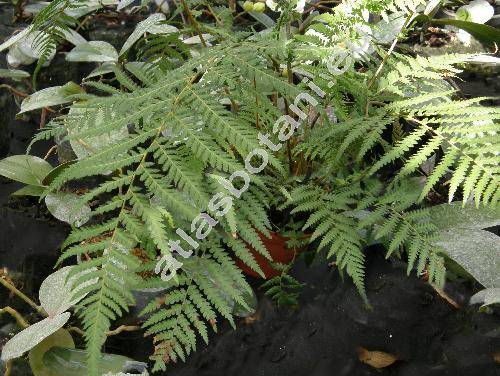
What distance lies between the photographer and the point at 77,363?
3.40 feet

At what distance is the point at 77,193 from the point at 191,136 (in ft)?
2.24

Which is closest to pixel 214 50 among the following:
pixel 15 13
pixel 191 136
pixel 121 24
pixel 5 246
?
pixel 191 136

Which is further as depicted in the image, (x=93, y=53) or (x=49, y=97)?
(x=93, y=53)

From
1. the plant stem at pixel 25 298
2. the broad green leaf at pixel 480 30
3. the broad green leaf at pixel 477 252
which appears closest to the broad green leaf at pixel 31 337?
the plant stem at pixel 25 298

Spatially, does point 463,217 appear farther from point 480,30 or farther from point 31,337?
point 31,337

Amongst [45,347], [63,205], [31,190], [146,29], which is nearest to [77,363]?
[45,347]

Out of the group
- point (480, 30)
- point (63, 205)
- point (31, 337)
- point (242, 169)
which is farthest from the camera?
point (480, 30)

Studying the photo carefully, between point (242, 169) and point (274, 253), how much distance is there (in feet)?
1.24

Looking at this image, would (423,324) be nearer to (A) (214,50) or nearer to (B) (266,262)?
(B) (266,262)

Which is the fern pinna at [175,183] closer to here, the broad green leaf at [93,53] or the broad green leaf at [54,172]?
the broad green leaf at [54,172]

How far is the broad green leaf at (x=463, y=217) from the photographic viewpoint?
3.55ft

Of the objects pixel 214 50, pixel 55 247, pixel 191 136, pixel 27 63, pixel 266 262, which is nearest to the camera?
pixel 191 136

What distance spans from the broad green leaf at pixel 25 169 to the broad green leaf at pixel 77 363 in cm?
45

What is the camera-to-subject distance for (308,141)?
107 centimetres
